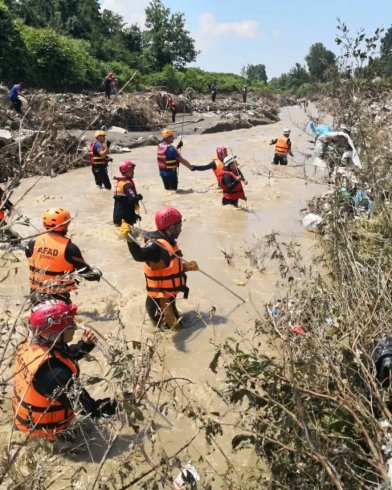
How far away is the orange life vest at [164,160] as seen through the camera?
11.2 meters

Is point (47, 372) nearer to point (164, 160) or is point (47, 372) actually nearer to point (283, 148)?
point (164, 160)


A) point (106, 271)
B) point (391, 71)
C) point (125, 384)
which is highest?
point (391, 71)

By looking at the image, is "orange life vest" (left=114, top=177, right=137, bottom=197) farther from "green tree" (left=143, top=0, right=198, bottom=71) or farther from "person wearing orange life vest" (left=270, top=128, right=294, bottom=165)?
"green tree" (left=143, top=0, right=198, bottom=71)

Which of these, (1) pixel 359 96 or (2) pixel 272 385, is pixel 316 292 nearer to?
(2) pixel 272 385

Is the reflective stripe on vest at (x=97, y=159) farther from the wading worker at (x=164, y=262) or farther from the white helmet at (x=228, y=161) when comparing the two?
the wading worker at (x=164, y=262)

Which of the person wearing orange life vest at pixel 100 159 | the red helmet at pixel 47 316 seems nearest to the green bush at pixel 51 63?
the person wearing orange life vest at pixel 100 159

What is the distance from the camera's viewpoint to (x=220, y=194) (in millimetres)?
12391

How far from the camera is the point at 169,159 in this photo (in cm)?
1142

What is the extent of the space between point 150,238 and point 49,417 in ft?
7.48

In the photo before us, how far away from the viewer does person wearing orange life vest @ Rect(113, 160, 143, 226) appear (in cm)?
842

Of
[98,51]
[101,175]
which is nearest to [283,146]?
[101,175]

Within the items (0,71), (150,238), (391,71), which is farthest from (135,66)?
(150,238)

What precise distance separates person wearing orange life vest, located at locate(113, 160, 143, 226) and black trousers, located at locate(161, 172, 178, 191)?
11.7 feet

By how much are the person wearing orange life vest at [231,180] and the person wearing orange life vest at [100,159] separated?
2.65 meters
